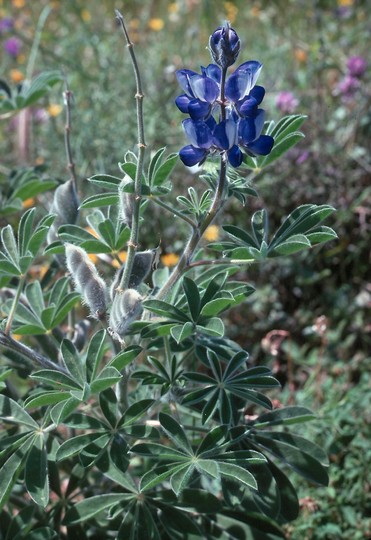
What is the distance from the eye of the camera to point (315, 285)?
2.83m

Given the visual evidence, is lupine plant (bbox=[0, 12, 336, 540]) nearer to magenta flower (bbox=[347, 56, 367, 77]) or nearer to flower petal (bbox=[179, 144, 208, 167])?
flower petal (bbox=[179, 144, 208, 167])

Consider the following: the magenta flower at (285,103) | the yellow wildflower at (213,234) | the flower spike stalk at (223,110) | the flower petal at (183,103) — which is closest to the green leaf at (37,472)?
the flower spike stalk at (223,110)

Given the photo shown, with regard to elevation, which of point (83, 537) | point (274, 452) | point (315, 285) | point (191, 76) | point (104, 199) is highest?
point (191, 76)

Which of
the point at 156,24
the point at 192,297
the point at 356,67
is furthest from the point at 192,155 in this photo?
the point at 156,24

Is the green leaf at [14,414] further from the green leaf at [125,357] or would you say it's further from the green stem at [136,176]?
the green stem at [136,176]

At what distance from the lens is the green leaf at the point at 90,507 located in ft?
4.79

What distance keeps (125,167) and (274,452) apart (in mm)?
661

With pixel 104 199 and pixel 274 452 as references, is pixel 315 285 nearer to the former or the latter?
pixel 274 452

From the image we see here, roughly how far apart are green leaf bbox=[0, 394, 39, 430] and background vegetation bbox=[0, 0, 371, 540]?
2.17 ft

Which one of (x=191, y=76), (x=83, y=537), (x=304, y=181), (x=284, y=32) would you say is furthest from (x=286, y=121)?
(x=284, y=32)

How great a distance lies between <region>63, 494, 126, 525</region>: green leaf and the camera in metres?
1.46

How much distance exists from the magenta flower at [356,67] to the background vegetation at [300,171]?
0.03m

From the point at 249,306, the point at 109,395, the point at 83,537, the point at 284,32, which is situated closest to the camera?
the point at 109,395

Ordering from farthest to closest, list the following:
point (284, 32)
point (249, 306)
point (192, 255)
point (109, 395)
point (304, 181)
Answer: point (284, 32) < point (304, 181) < point (249, 306) < point (109, 395) < point (192, 255)
